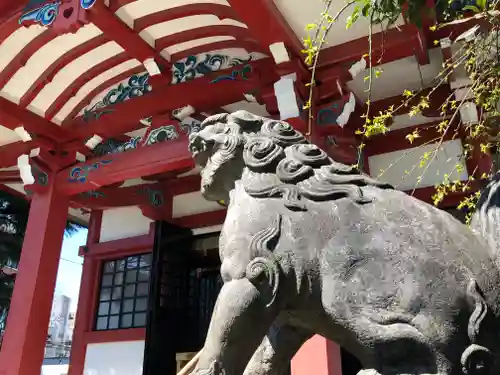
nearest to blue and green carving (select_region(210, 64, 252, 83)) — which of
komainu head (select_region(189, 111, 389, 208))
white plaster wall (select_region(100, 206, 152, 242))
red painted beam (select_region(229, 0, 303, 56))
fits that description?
red painted beam (select_region(229, 0, 303, 56))

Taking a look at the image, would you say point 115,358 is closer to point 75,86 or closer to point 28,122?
point 28,122

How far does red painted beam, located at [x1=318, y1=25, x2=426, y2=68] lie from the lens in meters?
3.77

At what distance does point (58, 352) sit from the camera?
73.3 feet

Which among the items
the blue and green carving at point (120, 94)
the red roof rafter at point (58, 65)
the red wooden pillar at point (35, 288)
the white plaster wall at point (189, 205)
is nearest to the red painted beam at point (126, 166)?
the red wooden pillar at point (35, 288)

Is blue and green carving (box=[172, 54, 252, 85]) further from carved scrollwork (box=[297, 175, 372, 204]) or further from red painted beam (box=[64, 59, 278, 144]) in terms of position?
carved scrollwork (box=[297, 175, 372, 204])

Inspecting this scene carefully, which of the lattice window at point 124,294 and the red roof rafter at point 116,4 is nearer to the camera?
the red roof rafter at point 116,4

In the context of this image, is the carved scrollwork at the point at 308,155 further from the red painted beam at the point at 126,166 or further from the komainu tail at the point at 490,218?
the red painted beam at the point at 126,166

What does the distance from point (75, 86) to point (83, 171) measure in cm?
91

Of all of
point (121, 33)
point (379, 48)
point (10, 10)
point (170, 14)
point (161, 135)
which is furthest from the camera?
point (161, 135)

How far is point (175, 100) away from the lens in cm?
472

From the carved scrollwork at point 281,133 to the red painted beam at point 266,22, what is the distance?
226 centimetres

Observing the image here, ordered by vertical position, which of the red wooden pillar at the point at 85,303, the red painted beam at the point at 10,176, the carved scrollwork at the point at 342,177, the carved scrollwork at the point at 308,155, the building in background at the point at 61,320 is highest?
the building in background at the point at 61,320

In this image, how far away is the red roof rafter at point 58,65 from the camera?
458cm

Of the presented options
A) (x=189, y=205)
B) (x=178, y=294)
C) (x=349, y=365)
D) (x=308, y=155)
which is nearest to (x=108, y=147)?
(x=189, y=205)
